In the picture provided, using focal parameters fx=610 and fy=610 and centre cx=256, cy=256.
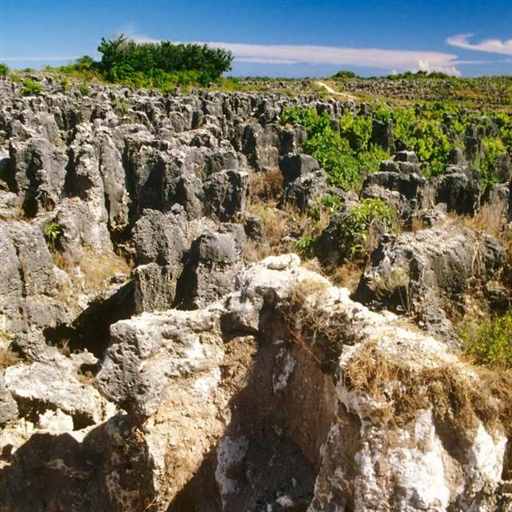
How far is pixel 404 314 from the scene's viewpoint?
5543 millimetres

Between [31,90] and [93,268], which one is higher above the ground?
[31,90]

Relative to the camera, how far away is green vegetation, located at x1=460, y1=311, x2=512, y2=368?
405 cm

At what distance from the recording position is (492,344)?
13.9 ft

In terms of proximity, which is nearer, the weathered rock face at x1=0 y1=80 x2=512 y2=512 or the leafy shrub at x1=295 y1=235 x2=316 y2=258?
the weathered rock face at x1=0 y1=80 x2=512 y2=512

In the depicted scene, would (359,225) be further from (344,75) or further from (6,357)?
(344,75)

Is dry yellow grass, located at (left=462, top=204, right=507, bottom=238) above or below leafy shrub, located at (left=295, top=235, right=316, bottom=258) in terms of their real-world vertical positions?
above

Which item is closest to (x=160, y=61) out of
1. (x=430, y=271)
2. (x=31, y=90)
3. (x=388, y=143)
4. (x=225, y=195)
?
(x=31, y=90)

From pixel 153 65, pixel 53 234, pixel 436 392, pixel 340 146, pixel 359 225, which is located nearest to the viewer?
pixel 436 392

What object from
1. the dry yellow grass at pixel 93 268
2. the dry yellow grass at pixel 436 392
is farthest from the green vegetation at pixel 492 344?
the dry yellow grass at pixel 93 268

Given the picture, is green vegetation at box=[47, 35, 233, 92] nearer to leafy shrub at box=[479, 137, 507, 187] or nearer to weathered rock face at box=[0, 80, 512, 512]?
leafy shrub at box=[479, 137, 507, 187]

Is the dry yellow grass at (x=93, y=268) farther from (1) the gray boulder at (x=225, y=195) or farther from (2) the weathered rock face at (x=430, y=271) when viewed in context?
(2) the weathered rock face at (x=430, y=271)

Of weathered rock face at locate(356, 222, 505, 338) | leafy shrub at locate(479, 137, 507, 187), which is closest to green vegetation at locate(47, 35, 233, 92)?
leafy shrub at locate(479, 137, 507, 187)

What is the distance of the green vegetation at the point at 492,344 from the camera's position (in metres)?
4.05

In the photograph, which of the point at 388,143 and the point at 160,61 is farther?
the point at 160,61
